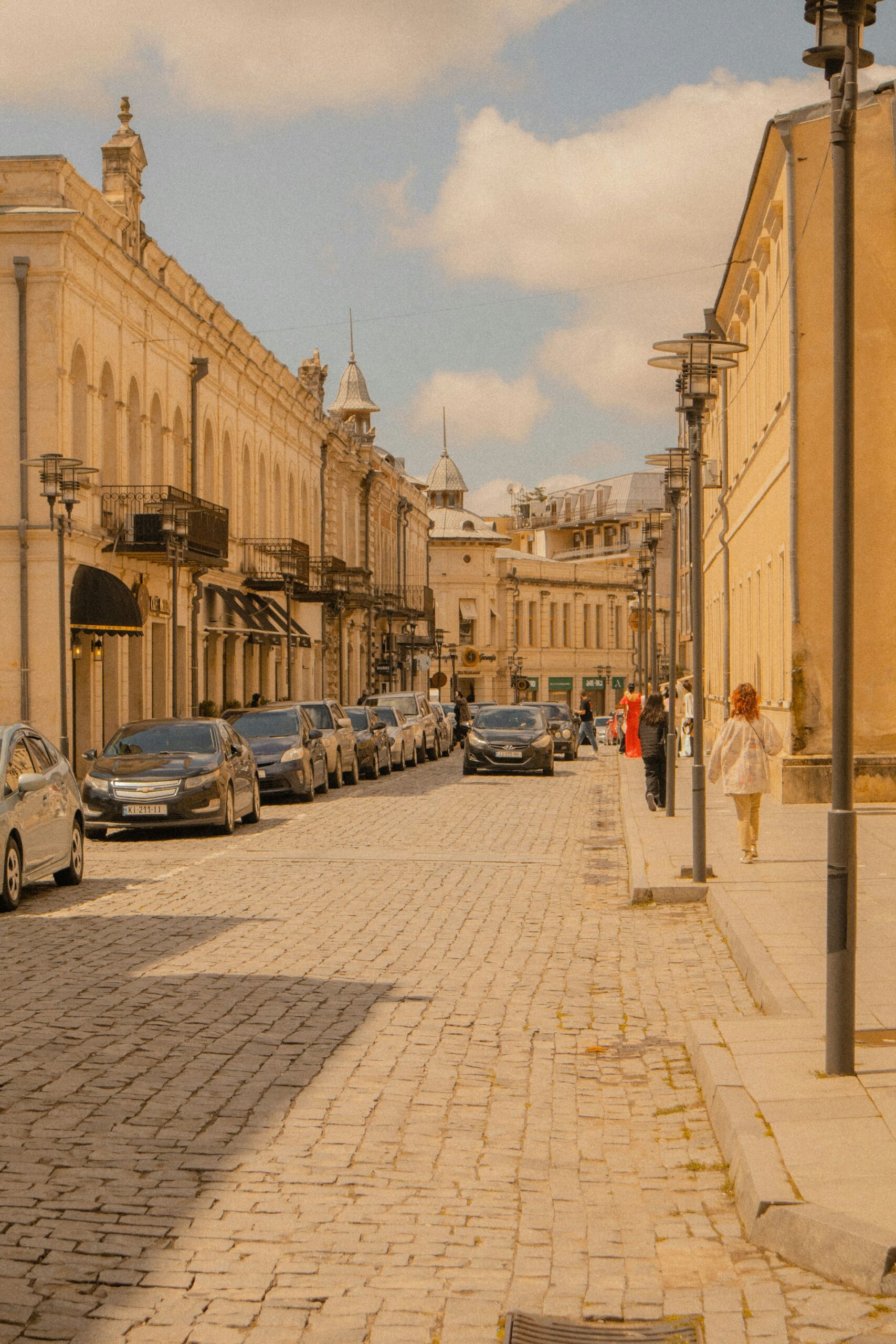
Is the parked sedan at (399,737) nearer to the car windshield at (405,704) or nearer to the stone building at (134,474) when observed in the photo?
the car windshield at (405,704)

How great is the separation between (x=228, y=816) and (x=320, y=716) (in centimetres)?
1066

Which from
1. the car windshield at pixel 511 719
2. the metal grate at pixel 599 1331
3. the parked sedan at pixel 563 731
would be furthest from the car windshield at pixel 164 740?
the parked sedan at pixel 563 731

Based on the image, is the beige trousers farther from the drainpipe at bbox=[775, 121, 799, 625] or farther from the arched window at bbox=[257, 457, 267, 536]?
the arched window at bbox=[257, 457, 267, 536]

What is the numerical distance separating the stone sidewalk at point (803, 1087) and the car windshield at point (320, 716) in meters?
17.8

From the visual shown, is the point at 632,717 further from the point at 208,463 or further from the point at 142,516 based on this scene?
the point at 208,463

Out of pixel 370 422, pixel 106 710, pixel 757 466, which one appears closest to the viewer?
pixel 757 466

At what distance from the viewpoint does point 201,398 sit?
43938 millimetres

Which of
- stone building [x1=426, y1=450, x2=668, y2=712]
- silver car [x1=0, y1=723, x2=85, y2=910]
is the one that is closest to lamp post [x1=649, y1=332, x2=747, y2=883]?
silver car [x1=0, y1=723, x2=85, y2=910]

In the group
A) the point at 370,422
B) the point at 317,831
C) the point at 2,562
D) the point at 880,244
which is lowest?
the point at 317,831

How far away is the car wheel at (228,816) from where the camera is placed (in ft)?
70.3

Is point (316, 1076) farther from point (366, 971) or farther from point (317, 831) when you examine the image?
point (317, 831)

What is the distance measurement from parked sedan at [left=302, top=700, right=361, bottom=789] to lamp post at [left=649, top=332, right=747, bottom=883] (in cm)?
1518

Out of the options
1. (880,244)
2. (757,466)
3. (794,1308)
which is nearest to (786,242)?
(880,244)

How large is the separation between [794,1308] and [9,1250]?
2332 millimetres
